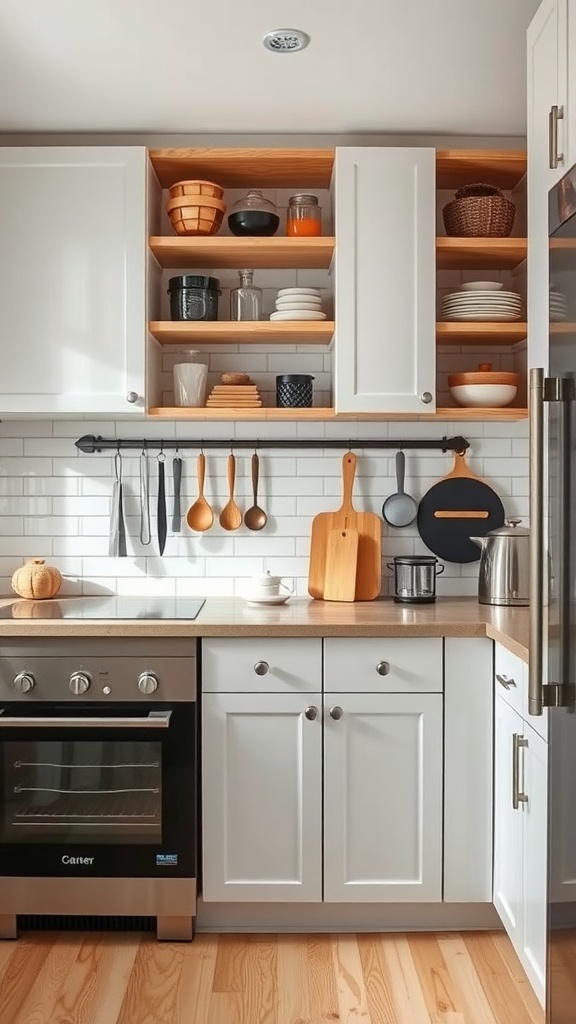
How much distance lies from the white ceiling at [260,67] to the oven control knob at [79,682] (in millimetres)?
1783

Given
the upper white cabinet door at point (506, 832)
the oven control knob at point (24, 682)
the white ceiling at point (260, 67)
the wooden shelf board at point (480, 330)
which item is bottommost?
the upper white cabinet door at point (506, 832)

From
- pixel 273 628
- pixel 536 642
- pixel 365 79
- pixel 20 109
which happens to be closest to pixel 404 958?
pixel 273 628

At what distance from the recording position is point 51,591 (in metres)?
3.34

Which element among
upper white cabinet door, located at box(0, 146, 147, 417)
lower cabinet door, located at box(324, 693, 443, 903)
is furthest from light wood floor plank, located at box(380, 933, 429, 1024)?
upper white cabinet door, located at box(0, 146, 147, 417)

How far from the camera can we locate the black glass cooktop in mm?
2969

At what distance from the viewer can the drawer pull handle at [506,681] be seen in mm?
2594

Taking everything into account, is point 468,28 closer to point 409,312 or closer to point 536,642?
point 409,312

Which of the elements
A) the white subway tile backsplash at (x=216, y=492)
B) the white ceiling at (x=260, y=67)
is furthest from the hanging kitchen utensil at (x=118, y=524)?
the white ceiling at (x=260, y=67)

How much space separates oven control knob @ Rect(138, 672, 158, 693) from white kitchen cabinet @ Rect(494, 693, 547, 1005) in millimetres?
996

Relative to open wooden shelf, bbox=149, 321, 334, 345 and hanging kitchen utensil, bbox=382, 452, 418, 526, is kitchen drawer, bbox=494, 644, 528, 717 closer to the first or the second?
hanging kitchen utensil, bbox=382, 452, 418, 526

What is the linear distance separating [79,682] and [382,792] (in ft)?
3.09

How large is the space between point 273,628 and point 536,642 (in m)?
1.17

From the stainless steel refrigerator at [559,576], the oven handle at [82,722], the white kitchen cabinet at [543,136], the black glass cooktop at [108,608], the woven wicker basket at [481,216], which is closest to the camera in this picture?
the stainless steel refrigerator at [559,576]

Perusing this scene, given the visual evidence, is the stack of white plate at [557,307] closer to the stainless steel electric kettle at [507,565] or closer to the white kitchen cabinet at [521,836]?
the white kitchen cabinet at [521,836]
